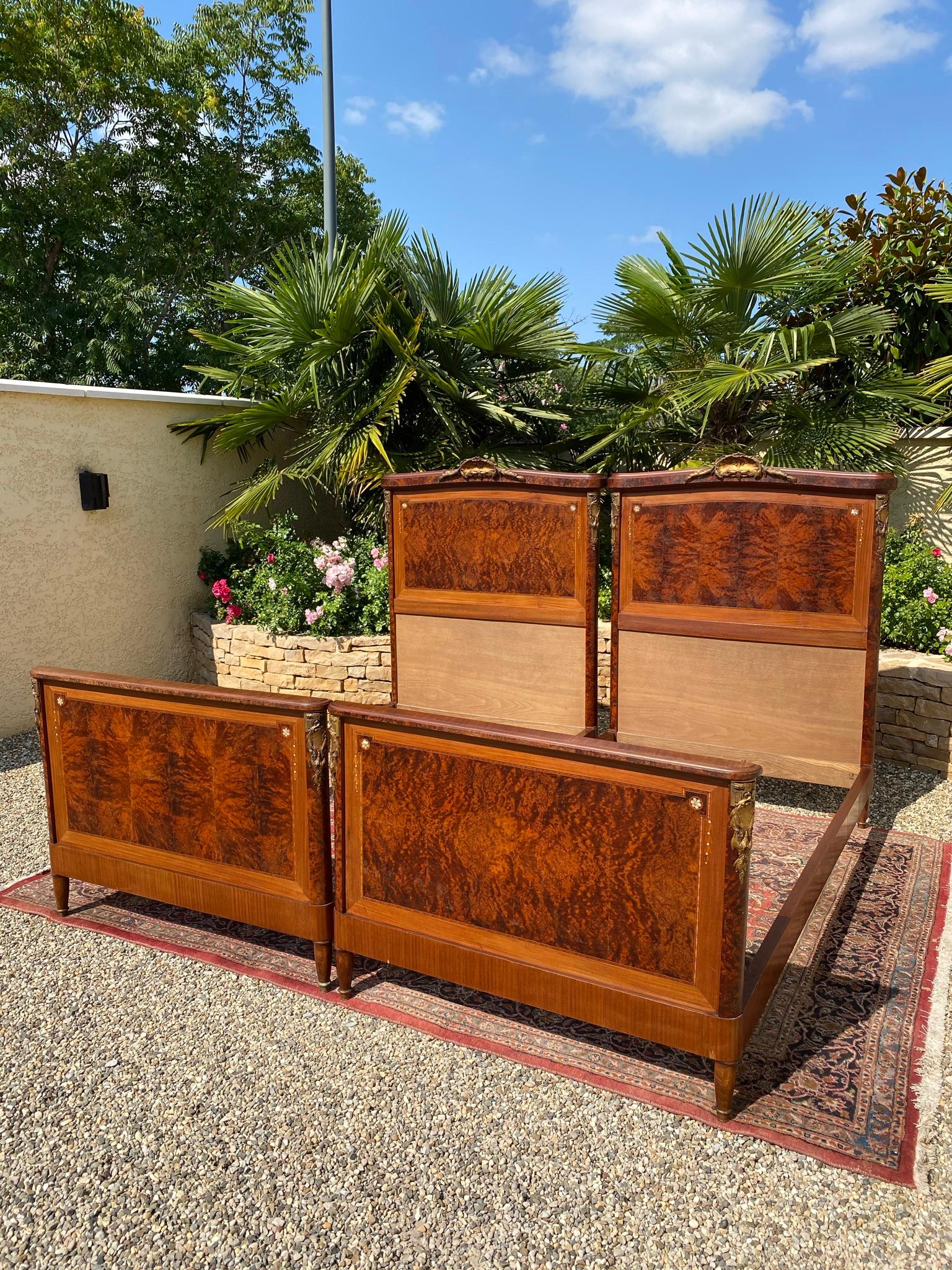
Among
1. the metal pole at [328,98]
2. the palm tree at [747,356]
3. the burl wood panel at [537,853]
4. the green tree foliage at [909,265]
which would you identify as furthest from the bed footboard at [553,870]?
the metal pole at [328,98]

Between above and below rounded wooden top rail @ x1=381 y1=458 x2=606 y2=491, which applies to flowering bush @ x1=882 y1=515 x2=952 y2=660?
below

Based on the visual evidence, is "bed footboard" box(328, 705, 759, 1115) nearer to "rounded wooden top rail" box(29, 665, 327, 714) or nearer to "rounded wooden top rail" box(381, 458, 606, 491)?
"rounded wooden top rail" box(29, 665, 327, 714)

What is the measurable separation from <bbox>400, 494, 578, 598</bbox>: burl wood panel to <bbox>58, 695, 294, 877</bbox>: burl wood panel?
2165mm

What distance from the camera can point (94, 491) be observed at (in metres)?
5.66

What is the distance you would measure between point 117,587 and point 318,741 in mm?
4178

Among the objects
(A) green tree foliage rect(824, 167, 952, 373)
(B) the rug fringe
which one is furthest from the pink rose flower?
(B) the rug fringe

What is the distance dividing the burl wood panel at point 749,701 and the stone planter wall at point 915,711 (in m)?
0.88

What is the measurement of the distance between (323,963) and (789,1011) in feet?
4.57

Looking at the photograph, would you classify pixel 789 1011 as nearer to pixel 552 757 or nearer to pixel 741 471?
pixel 552 757

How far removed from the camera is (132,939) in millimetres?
2949

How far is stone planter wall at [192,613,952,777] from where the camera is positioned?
4520 millimetres

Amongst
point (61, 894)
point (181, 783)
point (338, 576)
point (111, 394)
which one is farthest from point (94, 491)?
point (181, 783)

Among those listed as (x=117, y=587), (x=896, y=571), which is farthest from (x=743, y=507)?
(x=117, y=587)

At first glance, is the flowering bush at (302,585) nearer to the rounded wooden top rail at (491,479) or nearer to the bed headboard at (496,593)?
the bed headboard at (496,593)
